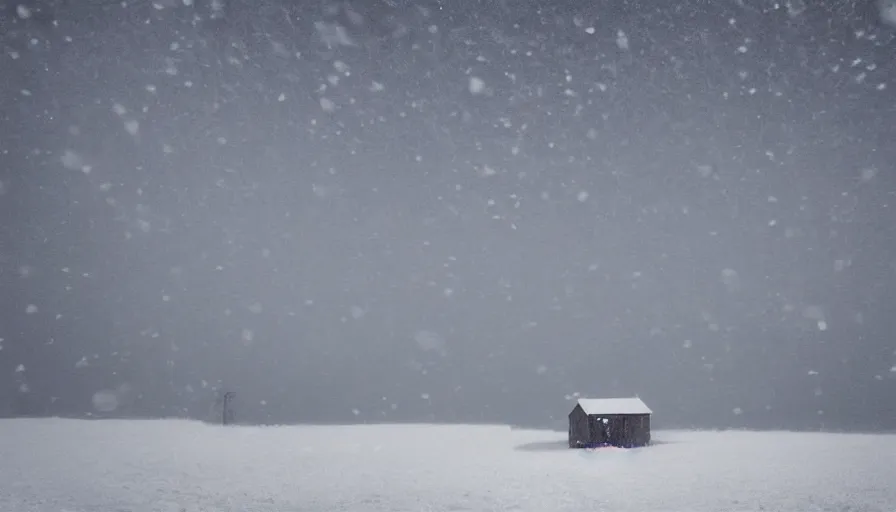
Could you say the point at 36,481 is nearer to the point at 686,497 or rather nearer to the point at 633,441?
the point at 686,497

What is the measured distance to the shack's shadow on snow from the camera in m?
19.0

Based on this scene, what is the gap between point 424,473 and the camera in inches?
544

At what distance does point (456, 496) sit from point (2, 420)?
2249 centimetres

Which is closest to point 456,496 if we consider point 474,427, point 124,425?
point 474,427

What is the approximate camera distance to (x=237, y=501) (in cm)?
1041

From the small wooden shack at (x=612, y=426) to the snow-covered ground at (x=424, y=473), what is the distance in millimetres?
592

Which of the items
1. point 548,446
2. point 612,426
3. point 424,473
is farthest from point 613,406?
point 424,473

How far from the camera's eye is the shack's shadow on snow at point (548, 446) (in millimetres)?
18953

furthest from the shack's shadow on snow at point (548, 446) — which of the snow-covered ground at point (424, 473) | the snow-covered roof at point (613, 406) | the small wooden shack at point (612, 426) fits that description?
the snow-covered roof at point (613, 406)

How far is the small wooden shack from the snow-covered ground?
592 mm

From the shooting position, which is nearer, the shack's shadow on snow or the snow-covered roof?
the snow-covered roof

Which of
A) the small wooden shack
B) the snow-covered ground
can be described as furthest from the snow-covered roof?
the snow-covered ground

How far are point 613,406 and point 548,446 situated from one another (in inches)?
92.9

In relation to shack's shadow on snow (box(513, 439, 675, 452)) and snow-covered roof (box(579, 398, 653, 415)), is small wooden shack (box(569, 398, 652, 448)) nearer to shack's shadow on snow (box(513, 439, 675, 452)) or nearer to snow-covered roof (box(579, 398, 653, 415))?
snow-covered roof (box(579, 398, 653, 415))
